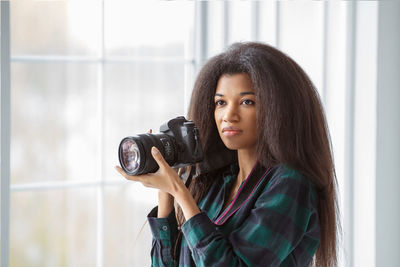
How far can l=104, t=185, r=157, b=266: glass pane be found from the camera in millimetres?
2123

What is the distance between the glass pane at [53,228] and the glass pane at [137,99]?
182 mm

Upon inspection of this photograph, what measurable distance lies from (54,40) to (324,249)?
1.26 metres

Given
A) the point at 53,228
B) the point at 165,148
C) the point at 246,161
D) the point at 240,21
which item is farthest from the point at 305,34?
the point at 53,228

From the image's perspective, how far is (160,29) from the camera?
2.21 m

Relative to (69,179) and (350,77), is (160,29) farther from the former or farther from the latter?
(350,77)

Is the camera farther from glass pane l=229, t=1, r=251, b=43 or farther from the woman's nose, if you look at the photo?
glass pane l=229, t=1, r=251, b=43

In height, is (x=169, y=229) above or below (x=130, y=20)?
below

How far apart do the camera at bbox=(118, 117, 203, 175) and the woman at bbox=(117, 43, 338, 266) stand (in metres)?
0.03

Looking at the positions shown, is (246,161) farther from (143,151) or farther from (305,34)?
(305,34)

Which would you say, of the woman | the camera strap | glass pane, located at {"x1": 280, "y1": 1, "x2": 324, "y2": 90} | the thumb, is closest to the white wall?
glass pane, located at {"x1": 280, "y1": 1, "x2": 324, "y2": 90}

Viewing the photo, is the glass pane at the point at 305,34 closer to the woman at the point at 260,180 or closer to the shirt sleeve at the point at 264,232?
the woman at the point at 260,180

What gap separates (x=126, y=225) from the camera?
2168 mm

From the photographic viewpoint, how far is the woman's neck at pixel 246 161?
1.25 metres

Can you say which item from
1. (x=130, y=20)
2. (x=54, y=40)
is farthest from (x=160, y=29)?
(x=54, y=40)
